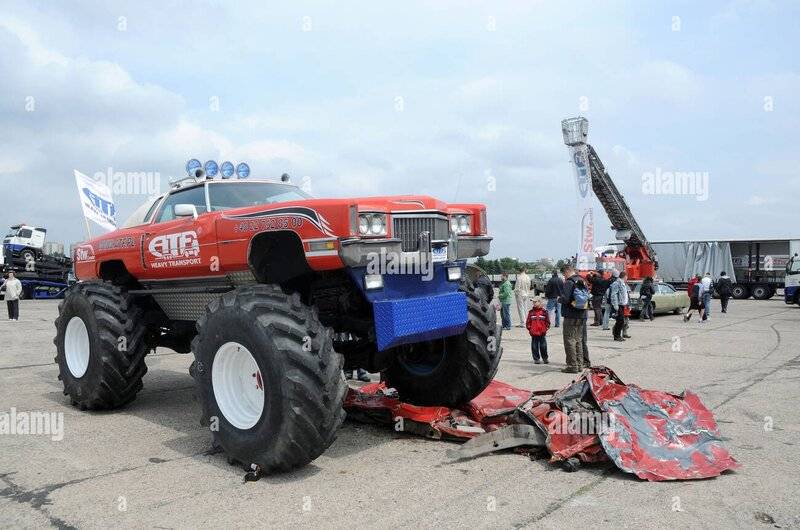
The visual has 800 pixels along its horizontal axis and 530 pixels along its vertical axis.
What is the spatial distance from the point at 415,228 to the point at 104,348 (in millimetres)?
3576

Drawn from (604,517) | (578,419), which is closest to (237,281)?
(578,419)

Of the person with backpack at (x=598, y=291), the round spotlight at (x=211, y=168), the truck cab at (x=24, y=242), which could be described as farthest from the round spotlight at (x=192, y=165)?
the truck cab at (x=24, y=242)

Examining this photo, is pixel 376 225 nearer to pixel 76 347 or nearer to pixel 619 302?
pixel 76 347

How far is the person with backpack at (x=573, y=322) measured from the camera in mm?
9219

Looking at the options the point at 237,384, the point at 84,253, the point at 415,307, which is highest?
the point at 84,253

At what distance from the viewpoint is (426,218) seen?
507cm

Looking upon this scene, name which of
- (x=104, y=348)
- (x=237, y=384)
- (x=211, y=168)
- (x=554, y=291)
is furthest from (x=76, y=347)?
(x=554, y=291)

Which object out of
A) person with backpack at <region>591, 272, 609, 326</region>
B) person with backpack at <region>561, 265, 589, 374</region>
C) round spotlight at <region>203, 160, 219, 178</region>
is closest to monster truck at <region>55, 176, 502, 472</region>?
round spotlight at <region>203, 160, 219, 178</region>

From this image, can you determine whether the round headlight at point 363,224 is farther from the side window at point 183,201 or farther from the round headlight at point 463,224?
the side window at point 183,201

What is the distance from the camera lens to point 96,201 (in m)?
15.2

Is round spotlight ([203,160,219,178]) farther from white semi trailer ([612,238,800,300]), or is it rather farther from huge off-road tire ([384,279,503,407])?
white semi trailer ([612,238,800,300])

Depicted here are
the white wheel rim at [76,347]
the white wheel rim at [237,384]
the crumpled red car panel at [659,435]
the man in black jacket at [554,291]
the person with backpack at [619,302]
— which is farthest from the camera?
the man in black jacket at [554,291]

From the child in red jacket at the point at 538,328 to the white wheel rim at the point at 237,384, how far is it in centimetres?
→ 598

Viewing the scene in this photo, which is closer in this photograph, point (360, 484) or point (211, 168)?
point (360, 484)
